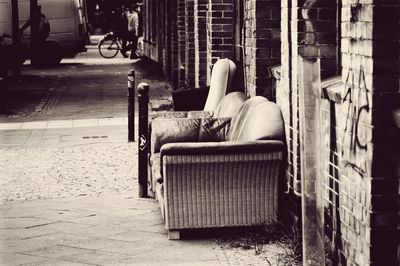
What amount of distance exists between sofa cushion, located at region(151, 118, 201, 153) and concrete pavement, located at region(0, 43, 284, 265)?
1.91 feet

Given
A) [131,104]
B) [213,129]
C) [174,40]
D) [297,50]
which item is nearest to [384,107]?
[297,50]

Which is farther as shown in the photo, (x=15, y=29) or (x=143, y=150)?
(x=15, y=29)

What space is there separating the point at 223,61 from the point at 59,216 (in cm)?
268

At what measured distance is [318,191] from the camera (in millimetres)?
4156

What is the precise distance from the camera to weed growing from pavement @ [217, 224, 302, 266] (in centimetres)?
592

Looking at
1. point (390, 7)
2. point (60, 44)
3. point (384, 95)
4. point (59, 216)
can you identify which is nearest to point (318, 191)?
point (384, 95)

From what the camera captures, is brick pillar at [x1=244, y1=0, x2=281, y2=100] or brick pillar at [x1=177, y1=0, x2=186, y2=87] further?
brick pillar at [x1=177, y1=0, x2=186, y2=87]

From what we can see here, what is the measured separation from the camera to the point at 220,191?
6.44 m

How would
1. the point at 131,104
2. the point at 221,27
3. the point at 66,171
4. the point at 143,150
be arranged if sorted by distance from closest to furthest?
the point at 143,150
the point at 66,171
the point at 221,27
the point at 131,104

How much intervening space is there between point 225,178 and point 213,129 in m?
1.34

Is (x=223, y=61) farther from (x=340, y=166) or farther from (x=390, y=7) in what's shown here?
(x=390, y=7)

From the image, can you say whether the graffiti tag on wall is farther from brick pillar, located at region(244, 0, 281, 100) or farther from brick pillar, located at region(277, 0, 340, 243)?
brick pillar, located at region(244, 0, 281, 100)

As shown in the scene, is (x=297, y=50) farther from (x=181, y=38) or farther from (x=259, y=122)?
(x=181, y=38)

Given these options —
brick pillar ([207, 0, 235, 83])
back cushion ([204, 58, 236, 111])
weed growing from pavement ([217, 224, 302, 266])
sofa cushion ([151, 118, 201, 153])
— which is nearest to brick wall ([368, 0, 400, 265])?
weed growing from pavement ([217, 224, 302, 266])
